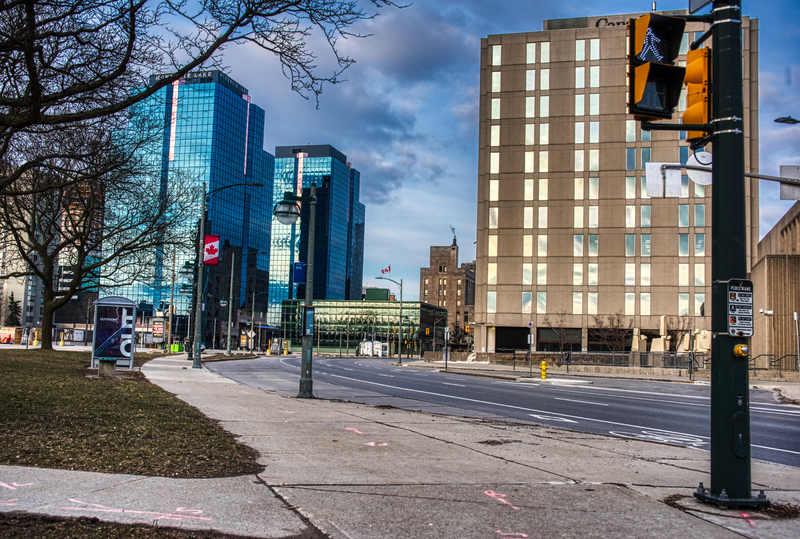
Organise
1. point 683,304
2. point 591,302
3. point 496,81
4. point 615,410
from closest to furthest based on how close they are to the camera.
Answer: point 615,410, point 683,304, point 591,302, point 496,81

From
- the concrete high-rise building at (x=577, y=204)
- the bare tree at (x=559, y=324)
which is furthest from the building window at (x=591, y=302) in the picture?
the bare tree at (x=559, y=324)

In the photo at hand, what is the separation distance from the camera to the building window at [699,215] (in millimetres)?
68062

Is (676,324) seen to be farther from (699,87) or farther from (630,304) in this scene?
(699,87)

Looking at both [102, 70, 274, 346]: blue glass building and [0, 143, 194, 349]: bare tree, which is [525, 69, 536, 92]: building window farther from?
[102, 70, 274, 346]: blue glass building

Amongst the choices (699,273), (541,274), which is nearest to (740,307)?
(541,274)

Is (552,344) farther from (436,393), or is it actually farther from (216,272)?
(216,272)

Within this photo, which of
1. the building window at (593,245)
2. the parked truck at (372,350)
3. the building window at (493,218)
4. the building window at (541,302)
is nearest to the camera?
the building window at (593,245)

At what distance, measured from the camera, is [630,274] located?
6925 cm

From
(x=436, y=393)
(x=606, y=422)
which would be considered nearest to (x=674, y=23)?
(x=606, y=422)

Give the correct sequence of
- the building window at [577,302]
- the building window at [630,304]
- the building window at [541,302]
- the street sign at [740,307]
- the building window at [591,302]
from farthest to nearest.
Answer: the building window at [541,302], the building window at [577,302], the building window at [591,302], the building window at [630,304], the street sign at [740,307]

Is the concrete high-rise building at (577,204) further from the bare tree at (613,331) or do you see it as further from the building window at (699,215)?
the bare tree at (613,331)

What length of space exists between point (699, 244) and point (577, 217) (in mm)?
13104

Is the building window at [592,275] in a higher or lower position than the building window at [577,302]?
higher

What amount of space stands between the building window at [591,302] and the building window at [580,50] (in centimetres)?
2665
